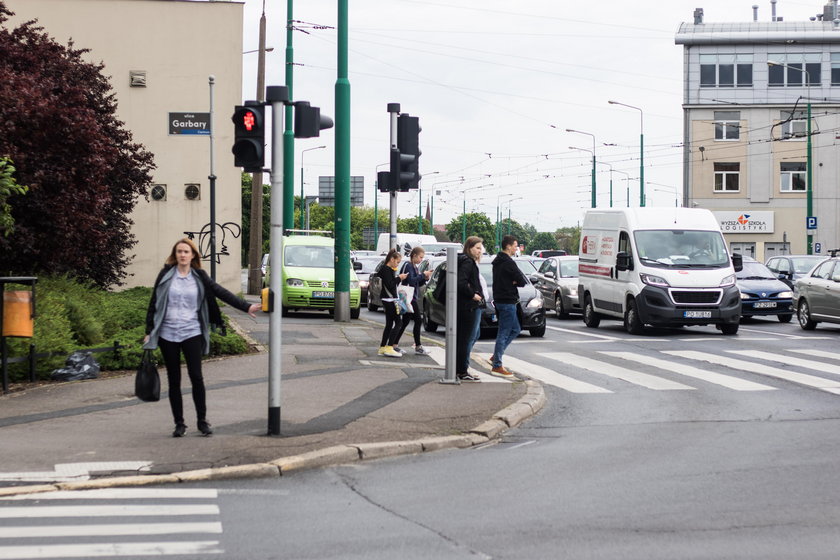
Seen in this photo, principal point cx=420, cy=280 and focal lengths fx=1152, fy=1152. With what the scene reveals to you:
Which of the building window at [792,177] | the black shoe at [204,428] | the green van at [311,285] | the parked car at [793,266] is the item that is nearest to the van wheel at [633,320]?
the green van at [311,285]

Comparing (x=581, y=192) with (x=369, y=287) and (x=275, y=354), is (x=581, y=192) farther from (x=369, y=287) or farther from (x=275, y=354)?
(x=275, y=354)

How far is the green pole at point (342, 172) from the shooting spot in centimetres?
2331

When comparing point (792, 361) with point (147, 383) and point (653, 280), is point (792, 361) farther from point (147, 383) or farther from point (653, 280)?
point (147, 383)

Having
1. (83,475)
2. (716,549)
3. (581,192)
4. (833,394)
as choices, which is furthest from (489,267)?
(581,192)

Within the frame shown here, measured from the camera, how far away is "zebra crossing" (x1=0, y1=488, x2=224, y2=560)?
595 cm

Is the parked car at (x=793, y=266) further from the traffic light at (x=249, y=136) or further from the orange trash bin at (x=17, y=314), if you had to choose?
the traffic light at (x=249, y=136)

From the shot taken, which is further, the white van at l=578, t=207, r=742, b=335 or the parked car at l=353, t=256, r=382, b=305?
the parked car at l=353, t=256, r=382, b=305

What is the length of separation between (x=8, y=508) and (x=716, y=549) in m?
4.18

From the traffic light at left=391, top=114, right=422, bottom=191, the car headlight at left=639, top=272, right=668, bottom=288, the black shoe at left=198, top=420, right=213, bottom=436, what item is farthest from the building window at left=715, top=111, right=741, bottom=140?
the black shoe at left=198, top=420, right=213, bottom=436

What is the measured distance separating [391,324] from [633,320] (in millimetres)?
7750

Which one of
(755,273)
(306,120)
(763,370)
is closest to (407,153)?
(763,370)

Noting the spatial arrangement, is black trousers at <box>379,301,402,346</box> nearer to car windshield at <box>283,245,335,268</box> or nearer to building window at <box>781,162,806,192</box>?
car windshield at <box>283,245,335,268</box>

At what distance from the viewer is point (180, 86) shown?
3300 centimetres

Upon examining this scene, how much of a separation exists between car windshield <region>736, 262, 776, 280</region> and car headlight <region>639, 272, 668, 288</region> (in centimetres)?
606
